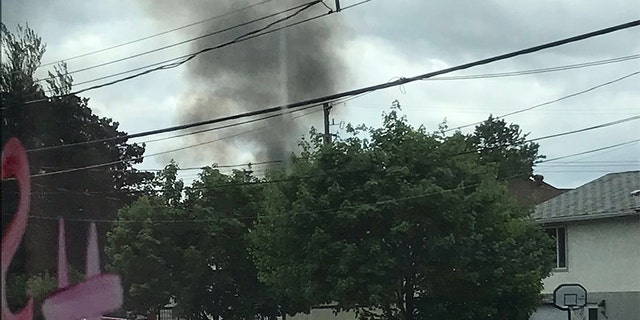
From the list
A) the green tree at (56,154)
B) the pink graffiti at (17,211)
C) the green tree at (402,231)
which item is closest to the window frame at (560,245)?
the green tree at (402,231)

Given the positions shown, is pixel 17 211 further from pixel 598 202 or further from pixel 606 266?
pixel 598 202

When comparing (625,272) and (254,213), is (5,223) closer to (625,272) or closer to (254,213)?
(254,213)

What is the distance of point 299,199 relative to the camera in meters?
15.4

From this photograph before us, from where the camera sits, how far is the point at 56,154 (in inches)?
469

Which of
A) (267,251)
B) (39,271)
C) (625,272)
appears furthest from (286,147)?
(39,271)

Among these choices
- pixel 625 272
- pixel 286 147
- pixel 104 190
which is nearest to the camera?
pixel 104 190

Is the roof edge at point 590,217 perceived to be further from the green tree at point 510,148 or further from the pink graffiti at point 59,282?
the green tree at point 510,148

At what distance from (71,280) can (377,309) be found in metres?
7.42

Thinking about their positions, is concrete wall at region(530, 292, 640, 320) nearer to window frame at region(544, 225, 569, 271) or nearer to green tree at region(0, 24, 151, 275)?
window frame at region(544, 225, 569, 271)

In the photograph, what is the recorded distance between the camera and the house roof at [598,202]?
61.4 feet

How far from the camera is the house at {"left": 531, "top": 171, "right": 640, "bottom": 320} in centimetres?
1836

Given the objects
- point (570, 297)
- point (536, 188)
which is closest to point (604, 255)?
point (570, 297)

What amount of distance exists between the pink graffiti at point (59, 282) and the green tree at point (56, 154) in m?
0.14

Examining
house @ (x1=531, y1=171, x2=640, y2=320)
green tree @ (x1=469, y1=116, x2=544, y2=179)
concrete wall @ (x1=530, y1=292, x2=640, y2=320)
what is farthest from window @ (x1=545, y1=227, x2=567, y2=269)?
green tree @ (x1=469, y1=116, x2=544, y2=179)
